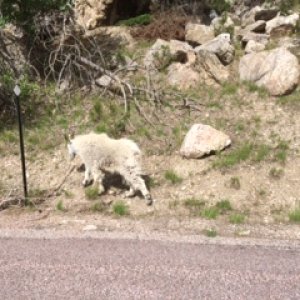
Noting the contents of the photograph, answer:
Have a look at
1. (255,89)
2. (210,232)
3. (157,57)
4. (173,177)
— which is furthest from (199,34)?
(210,232)

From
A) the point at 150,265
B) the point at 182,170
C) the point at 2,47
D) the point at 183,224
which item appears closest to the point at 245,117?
the point at 182,170

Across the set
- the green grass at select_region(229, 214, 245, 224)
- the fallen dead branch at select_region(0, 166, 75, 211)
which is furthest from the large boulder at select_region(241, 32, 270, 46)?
the fallen dead branch at select_region(0, 166, 75, 211)

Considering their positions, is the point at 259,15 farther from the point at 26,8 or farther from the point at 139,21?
the point at 26,8

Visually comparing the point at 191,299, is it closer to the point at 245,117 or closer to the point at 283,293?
the point at 283,293

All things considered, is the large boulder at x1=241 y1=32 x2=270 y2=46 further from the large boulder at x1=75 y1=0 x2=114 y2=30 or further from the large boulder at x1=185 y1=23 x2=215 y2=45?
the large boulder at x1=75 y1=0 x2=114 y2=30

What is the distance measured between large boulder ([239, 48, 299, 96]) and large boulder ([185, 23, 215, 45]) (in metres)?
2.09

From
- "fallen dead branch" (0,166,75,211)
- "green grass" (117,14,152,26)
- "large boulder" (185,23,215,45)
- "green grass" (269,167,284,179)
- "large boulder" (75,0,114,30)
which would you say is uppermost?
"large boulder" (75,0,114,30)

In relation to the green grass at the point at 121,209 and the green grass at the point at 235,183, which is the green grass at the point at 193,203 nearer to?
the green grass at the point at 235,183

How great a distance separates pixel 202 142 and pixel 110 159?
6.39ft

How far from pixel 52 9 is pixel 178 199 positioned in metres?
6.31

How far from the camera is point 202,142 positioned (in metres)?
9.23

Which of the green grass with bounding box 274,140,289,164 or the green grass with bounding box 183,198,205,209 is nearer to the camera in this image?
the green grass with bounding box 183,198,205,209

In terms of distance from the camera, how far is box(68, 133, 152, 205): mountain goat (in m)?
8.15

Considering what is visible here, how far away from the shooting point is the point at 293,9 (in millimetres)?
14688
